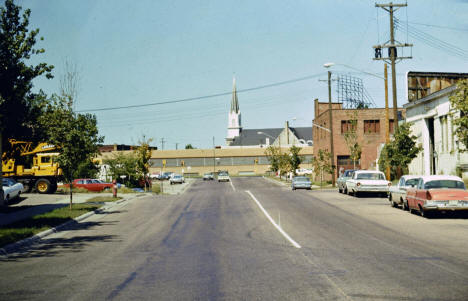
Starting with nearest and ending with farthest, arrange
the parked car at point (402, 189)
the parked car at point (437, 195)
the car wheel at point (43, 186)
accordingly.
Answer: the parked car at point (437, 195)
the parked car at point (402, 189)
the car wheel at point (43, 186)

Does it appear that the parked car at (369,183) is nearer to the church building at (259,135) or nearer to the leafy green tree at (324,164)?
the leafy green tree at (324,164)

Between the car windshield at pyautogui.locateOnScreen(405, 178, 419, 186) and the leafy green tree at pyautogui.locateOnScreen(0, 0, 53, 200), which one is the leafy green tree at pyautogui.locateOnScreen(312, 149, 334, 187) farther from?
the leafy green tree at pyautogui.locateOnScreen(0, 0, 53, 200)

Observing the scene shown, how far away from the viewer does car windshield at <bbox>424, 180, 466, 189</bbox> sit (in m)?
20.8

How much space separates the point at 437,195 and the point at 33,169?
3155cm

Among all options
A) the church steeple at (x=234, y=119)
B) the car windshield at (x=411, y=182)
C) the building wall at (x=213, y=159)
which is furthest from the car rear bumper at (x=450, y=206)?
the church steeple at (x=234, y=119)

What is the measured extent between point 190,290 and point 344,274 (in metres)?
2.78

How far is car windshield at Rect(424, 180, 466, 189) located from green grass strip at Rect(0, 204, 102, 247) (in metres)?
14.5

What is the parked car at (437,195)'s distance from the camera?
19.5 meters

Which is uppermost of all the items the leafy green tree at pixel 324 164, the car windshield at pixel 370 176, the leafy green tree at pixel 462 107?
the leafy green tree at pixel 462 107

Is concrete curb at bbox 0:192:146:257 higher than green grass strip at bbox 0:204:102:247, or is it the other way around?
green grass strip at bbox 0:204:102:247

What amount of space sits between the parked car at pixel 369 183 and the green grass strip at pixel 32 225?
56.3 ft

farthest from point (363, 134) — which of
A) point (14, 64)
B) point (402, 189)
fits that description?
point (14, 64)

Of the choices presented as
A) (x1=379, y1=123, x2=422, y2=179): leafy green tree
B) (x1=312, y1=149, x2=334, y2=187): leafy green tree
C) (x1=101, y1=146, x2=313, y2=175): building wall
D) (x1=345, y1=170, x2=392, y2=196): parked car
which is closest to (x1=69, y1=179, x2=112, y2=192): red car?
(x1=312, y1=149, x2=334, y2=187): leafy green tree

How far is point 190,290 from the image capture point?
7949mm
